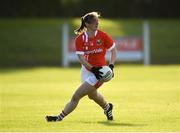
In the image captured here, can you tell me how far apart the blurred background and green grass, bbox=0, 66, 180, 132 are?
7756mm

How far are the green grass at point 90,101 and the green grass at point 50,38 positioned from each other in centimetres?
692

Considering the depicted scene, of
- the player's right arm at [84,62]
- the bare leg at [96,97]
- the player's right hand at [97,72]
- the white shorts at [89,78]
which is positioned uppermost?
the player's right arm at [84,62]

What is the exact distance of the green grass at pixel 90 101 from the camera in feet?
47.0

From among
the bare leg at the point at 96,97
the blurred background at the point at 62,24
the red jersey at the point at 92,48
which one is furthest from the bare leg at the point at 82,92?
the blurred background at the point at 62,24

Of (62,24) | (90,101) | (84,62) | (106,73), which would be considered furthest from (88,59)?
(62,24)

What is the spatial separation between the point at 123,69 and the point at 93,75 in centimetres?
2047

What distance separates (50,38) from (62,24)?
1.18 meters

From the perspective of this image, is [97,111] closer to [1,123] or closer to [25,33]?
[1,123]

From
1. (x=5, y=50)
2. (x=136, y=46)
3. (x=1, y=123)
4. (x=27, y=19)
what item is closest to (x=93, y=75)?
(x=1, y=123)

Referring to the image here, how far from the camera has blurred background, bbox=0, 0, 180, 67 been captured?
42.2 metres

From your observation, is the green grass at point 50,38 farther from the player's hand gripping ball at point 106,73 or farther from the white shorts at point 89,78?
the player's hand gripping ball at point 106,73

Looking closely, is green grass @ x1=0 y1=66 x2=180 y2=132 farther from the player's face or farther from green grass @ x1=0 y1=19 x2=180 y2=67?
green grass @ x1=0 y1=19 x2=180 y2=67

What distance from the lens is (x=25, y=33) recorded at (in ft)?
149

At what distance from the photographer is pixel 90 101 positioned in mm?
20141
